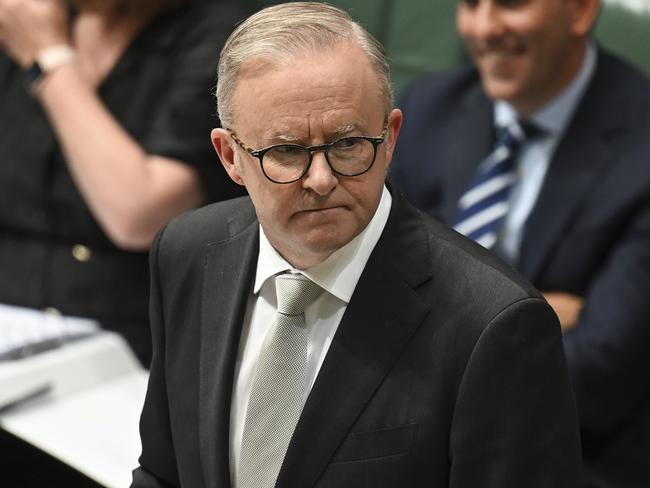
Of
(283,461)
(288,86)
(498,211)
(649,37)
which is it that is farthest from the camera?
(649,37)

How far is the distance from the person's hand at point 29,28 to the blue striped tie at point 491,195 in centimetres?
78

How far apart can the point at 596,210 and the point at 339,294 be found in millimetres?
830

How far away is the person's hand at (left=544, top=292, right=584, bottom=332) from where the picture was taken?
1705 mm

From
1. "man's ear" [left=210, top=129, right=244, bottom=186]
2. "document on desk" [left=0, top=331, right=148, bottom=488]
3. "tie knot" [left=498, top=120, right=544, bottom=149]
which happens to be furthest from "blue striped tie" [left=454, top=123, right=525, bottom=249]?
"man's ear" [left=210, top=129, right=244, bottom=186]

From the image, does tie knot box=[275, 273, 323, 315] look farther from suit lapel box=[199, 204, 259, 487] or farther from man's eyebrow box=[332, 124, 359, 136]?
man's eyebrow box=[332, 124, 359, 136]

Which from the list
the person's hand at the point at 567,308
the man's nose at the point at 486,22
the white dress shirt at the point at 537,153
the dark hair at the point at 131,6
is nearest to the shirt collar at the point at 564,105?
the white dress shirt at the point at 537,153

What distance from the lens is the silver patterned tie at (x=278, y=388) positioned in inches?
39.8

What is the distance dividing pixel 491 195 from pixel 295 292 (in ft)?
2.85

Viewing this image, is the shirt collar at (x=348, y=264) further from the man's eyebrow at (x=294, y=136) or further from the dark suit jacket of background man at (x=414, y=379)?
the man's eyebrow at (x=294, y=136)

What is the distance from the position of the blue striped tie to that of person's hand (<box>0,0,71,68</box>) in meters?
0.78

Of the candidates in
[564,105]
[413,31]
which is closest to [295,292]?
[564,105]

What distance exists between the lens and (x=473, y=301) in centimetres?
94

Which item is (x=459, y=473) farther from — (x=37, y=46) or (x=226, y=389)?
(x=37, y=46)

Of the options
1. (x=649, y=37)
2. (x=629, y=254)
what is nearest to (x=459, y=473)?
(x=629, y=254)
